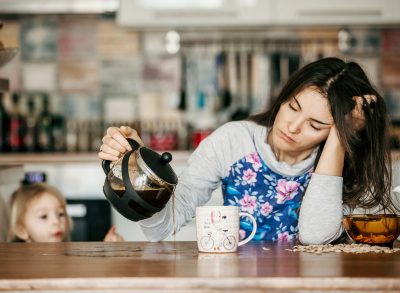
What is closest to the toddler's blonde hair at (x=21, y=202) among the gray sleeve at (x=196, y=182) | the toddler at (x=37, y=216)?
the toddler at (x=37, y=216)

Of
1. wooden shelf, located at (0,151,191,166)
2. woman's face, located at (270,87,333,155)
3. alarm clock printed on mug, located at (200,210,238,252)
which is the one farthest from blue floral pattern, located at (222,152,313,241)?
wooden shelf, located at (0,151,191,166)

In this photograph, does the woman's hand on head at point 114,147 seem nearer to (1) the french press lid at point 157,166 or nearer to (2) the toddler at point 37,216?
(1) the french press lid at point 157,166

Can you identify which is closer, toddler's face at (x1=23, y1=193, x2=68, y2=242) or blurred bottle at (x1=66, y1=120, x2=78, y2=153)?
toddler's face at (x1=23, y1=193, x2=68, y2=242)

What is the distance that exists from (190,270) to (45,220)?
1529 millimetres

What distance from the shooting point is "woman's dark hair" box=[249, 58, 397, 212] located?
174 centimetres

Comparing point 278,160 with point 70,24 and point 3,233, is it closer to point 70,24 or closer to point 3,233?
point 3,233

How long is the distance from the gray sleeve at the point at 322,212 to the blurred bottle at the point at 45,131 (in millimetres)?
2561

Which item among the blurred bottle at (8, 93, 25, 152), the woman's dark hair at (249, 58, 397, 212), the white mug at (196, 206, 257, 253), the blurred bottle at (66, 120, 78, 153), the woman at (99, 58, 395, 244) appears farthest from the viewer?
the blurred bottle at (66, 120, 78, 153)

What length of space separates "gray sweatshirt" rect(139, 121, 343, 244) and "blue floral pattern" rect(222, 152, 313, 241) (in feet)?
0.08

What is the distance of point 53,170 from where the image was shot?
3.91m

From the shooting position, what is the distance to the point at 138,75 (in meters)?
4.15

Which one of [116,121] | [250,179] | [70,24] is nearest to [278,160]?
[250,179]

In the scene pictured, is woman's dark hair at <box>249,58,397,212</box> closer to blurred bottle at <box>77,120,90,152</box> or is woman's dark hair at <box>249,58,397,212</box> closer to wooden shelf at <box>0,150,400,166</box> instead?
wooden shelf at <box>0,150,400,166</box>

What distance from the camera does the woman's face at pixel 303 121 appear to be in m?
1.72
